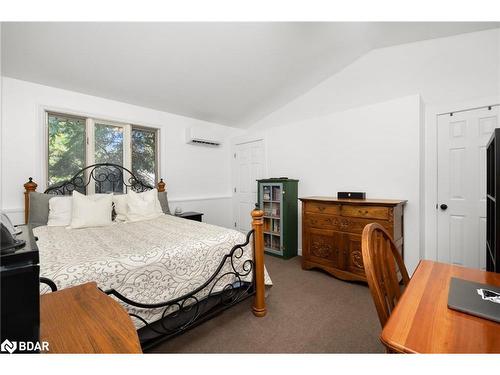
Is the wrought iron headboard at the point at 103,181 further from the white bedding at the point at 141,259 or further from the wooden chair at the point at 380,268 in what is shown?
the wooden chair at the point at 380,268

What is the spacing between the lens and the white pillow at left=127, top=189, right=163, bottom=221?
2688 mm

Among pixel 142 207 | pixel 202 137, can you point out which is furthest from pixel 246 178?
pixel 142 207

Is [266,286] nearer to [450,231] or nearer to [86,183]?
[450,231]

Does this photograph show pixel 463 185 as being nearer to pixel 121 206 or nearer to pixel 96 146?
pixel 121 206

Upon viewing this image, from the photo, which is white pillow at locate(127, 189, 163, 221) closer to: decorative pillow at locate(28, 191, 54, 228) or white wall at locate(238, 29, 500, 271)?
decorative pillow at locate(28, 191, 54, 228)

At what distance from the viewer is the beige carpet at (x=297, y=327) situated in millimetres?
1527

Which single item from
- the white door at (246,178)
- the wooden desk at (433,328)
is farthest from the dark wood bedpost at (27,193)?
the wooden desk at (433,328)

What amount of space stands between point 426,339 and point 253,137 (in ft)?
12.4

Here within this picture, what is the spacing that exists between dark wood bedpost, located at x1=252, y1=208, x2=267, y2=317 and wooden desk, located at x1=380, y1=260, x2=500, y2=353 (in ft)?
3.61

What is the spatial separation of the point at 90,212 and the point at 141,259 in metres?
1.41

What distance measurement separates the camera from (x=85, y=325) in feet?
2.17

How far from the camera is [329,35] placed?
8.13ft

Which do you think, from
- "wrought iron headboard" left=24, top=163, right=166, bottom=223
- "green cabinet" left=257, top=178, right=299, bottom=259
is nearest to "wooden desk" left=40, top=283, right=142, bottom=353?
"wrought iron headboard" left=24, top=163, right=166, bottom=223

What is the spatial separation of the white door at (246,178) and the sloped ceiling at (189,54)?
1094mm
